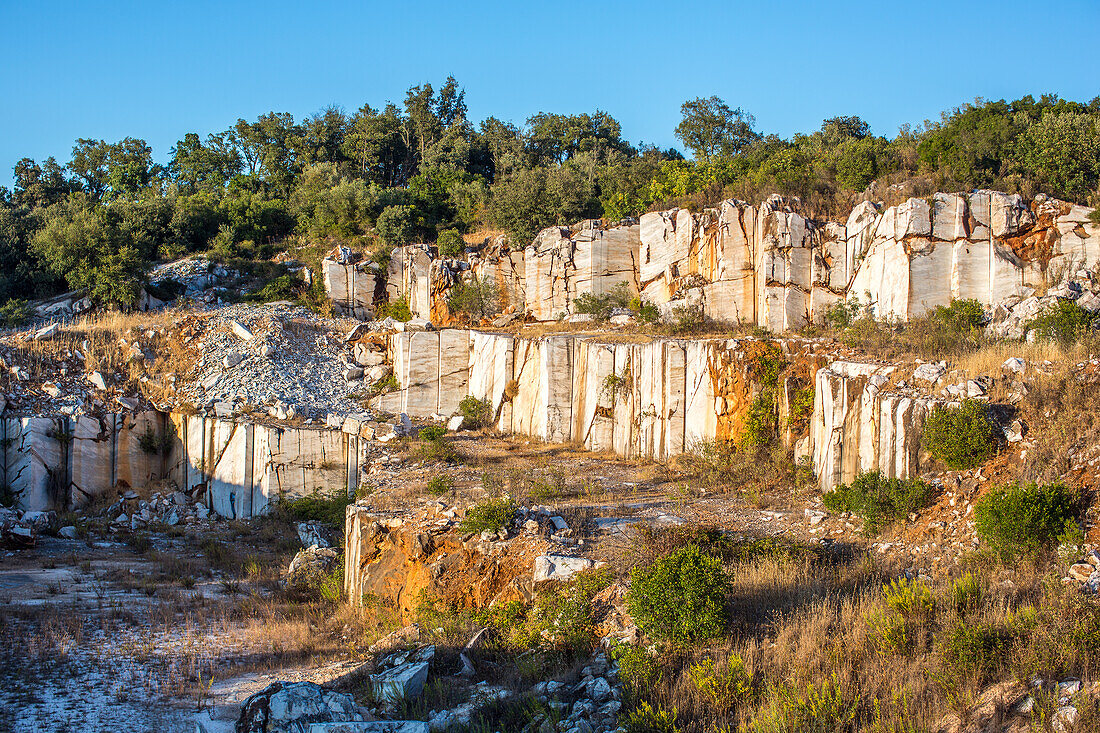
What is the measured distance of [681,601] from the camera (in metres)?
6.58

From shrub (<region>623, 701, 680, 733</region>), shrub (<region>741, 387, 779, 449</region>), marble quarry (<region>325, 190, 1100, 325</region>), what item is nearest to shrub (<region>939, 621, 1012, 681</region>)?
shrub (<region>623, 701, 680, 733</region>)

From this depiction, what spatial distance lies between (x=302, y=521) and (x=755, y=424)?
9369 mm

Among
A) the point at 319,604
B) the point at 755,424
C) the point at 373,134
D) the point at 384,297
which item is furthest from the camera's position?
the point at 373,134

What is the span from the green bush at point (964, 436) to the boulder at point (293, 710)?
27.6 feet

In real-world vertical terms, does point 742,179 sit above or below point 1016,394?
above

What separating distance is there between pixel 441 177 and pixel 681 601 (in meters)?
25.7

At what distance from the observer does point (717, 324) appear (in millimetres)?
17781

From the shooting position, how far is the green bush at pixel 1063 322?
495 inches

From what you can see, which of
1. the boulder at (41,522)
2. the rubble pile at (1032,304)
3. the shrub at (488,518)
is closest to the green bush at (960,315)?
the rubble pile at (1032,304)

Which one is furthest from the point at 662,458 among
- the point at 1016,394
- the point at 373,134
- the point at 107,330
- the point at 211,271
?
the point at 373,134

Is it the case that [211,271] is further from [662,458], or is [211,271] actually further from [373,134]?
[662,458]

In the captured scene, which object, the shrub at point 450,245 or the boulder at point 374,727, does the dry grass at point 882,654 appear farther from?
the shrub at point 450,245

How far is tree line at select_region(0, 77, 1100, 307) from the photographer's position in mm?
17547

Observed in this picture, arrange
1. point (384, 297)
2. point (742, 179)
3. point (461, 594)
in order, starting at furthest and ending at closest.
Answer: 1. point (384, 297)
2. point (742, 179)
3. point (461, 594)
